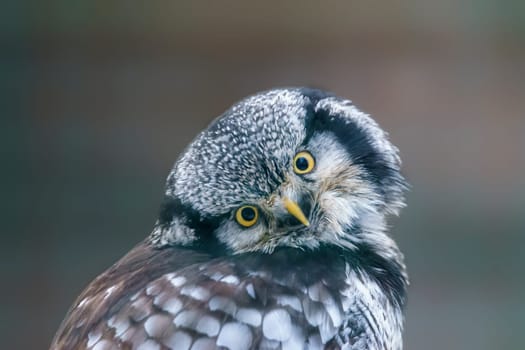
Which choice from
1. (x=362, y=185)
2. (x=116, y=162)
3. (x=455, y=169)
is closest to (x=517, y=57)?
(x=455, y=169)

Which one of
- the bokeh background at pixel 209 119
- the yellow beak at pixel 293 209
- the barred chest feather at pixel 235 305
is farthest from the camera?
the bokeh background at pixel 209 119

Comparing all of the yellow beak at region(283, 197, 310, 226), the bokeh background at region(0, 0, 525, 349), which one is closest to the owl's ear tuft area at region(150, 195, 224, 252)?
the yellow beak at region(283, 197, 310, 226)

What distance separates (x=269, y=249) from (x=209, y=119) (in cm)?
166

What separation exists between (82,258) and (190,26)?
3.43ft

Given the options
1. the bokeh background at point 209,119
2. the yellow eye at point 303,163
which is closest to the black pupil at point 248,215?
the yellow eye at point 303,163

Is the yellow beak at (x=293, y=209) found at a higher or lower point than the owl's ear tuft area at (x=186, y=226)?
higher

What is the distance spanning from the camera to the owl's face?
6.12 feet

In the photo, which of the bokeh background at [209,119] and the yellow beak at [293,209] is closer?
the yellow beak at [293,209]

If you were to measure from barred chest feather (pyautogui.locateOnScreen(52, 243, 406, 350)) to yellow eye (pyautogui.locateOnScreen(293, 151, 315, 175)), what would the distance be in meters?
0.18

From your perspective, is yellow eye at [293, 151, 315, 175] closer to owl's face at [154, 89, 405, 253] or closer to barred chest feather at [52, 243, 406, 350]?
owl's face at [154, 89, 405, 253]

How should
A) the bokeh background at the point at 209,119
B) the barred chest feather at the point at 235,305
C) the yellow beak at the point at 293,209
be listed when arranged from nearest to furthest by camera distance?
1. the barred chest feather at the point at 235,305
2. the yellow beak at the point at 293,209
3. the bokeh background at the point at 209,119

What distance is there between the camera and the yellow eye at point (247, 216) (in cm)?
189

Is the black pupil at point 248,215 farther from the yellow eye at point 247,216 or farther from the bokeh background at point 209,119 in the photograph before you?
the bokeh background at point 209,119

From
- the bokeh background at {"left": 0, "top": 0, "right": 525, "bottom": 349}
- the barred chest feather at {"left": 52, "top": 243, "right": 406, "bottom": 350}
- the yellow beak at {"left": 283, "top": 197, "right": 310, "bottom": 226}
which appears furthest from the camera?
the bokeh background at {"left": 0, "top": 0, "right": 525, "bottom": 349}
